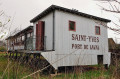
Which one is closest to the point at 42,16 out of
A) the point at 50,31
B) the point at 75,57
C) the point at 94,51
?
the point at 50,31

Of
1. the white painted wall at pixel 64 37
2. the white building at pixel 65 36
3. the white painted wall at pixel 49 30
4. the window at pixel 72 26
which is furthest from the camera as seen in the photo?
the window at pixel 72 26

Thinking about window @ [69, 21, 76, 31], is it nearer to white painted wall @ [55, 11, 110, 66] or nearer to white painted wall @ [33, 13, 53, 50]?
white painted wall @ [55, 11, 110, 66]

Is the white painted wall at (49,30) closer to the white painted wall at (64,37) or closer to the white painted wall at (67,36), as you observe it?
the white painted wall at (64,37)

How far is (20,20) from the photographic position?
2699 mm

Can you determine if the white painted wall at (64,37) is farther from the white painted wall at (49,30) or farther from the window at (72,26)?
the window at (72,26)

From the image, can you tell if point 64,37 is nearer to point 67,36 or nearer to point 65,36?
point 65,36

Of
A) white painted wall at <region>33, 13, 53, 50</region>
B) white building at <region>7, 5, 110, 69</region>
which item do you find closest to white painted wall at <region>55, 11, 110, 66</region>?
white building at <region>7, 5, 110, 69</region>


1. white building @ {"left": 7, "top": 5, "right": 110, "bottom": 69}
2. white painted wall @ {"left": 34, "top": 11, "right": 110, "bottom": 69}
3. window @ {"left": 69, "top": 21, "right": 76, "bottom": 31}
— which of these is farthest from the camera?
window @ {"left": 69, "top": 21, "right": 76, "bottom": 31}

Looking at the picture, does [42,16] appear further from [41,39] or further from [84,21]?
[84,21]

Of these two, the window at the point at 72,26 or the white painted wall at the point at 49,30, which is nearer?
the white painted wall at the point at 49,30

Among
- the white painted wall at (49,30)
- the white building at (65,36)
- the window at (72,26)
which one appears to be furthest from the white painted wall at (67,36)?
the white painted wall at (49,30)

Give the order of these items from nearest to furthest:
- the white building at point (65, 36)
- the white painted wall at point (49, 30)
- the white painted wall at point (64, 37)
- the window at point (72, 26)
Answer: the white painted wall at point (64, 37) → the white building at point (65, 36) → the white painted wall at point (49, 30) → the window at point (72, 26)

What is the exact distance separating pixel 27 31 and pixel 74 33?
9897 millimetres

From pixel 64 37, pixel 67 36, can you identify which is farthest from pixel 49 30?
pixel 67 36
